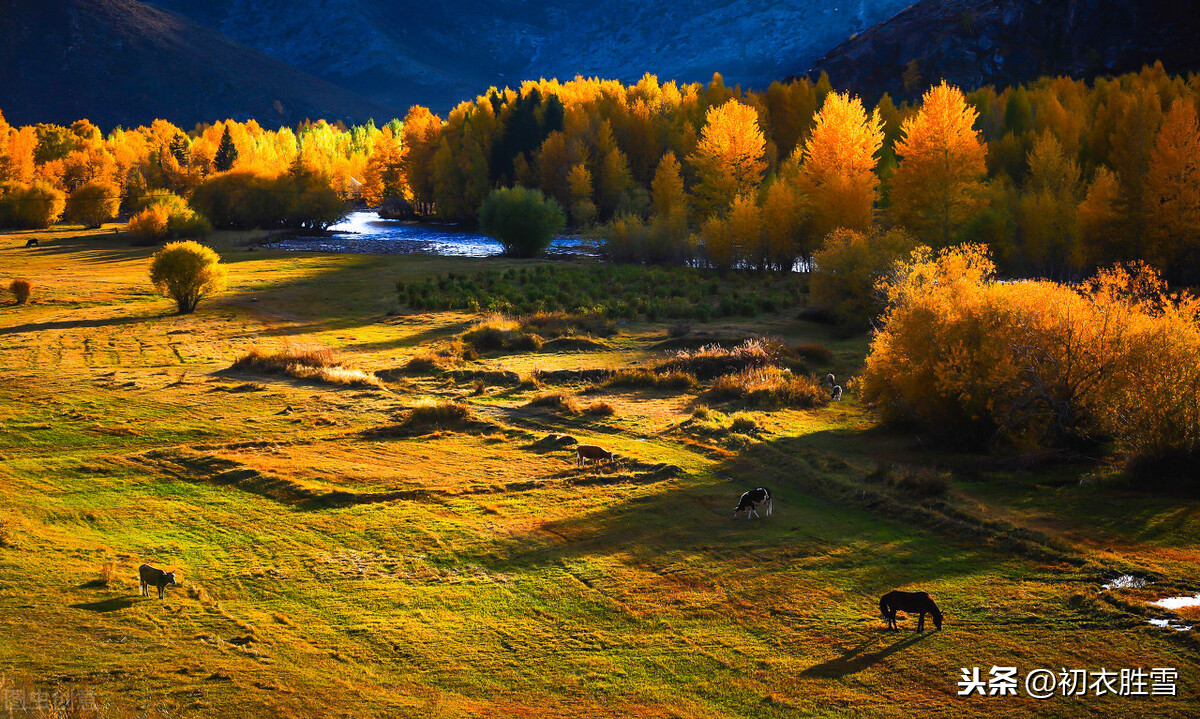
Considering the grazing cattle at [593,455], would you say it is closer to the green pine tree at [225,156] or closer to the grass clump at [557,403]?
the grass clump at [557,403]

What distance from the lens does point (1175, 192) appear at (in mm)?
54500

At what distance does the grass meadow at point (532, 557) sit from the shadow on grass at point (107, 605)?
0.15 feet

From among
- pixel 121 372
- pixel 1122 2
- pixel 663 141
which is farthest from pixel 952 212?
pixel 1122 2

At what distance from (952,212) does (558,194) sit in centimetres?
5862

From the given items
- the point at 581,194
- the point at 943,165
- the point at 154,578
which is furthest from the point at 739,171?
the point at 154,578

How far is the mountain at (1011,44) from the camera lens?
109 metres

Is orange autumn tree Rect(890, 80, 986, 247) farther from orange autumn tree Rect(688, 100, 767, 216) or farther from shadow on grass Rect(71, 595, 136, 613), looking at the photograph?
shadow on grass Rect(71, 595, 136, 613)

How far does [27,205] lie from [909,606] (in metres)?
115

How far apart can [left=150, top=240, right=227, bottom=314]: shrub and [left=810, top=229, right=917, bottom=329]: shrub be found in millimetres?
35184

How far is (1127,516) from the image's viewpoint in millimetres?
18188

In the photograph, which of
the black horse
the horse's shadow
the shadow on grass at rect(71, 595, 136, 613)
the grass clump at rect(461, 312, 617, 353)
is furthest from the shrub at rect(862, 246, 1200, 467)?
the grass clump at rect(461, 312, 617, 353)

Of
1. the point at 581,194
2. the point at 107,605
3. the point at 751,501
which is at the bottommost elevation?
the point at 107,605

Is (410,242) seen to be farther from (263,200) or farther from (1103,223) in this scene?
(1103,223)

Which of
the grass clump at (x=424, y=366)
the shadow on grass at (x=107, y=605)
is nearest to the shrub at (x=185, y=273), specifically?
the grass clump at (x=424, y=366)
